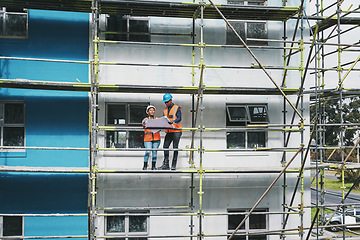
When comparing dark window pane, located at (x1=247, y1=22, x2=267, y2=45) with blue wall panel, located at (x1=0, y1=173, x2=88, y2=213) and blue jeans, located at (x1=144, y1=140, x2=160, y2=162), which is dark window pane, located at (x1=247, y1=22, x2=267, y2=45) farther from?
blue wall panel, located at (x1=0, y1=173, x2=88, y2=213)

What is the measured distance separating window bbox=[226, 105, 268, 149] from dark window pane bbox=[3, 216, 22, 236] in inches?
220

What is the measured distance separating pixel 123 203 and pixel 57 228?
170 cm

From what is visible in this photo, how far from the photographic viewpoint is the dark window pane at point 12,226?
853 centimetres

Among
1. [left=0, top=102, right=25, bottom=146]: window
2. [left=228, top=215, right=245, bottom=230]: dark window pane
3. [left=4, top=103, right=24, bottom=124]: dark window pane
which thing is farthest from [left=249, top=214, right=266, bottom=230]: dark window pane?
[left=4, top=103, right=24, bottom=124]: dark window pane

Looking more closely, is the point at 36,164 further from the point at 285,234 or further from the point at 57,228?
the point at 285,234

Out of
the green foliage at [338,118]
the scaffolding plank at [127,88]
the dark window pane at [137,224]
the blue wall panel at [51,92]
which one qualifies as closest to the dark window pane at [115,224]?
the dark window pane at [137,224]

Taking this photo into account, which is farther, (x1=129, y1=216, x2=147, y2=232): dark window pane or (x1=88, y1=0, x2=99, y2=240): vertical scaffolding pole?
(x1=129, y1=216, x2=147, y2=232): dark window pane

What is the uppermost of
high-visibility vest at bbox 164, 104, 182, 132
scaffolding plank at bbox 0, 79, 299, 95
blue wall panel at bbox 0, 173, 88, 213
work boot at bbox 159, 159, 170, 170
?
scaffolding plank at bbox 0, 79, 299, 95

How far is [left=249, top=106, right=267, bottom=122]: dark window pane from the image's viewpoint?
9.29 meters

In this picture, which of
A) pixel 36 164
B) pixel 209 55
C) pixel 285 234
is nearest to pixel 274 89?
pixel 209 55

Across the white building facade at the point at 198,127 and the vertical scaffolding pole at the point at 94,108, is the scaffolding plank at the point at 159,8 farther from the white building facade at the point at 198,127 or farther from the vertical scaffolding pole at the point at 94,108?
the vertical scaffolding pole at the point at 94,108

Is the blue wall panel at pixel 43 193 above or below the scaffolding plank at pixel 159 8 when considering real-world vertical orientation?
below

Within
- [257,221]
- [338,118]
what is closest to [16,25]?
[257,221]

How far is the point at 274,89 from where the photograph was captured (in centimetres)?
852
